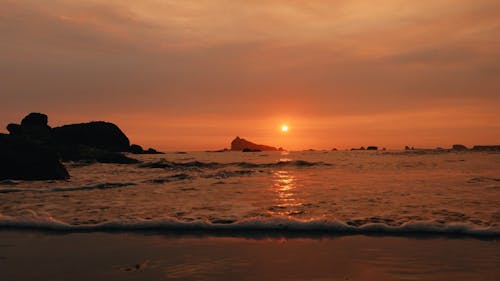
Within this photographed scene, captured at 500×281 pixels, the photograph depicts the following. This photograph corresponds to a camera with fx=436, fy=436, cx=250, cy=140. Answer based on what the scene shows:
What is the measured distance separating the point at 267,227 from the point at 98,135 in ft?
342

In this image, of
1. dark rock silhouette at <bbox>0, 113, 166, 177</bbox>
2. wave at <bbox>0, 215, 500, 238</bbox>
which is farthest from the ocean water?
dark rock silhouette at <bbox>0, 113, 166, 177</bbox>

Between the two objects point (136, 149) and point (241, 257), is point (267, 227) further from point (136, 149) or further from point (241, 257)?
point (136, 149)

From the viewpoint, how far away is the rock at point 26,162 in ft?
68.9

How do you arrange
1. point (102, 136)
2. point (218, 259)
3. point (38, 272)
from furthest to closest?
point (102, 136), point (218, 259), point (38, 272)

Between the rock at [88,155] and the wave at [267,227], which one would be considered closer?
the wave at [267,227]

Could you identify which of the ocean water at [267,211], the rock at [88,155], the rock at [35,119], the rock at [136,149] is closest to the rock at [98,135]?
the rock at [136,149]

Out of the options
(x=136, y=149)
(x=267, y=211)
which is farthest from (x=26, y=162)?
(x=136, y=149)

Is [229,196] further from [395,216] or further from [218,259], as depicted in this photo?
[218,259]

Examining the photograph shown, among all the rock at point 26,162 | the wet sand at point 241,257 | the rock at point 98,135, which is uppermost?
the rock at point 98,135

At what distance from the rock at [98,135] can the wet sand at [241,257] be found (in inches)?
3778

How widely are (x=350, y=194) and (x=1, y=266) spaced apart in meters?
10.2

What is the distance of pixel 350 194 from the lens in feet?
45.2

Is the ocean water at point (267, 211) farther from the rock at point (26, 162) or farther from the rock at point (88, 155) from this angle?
the rock at point (88, 155)

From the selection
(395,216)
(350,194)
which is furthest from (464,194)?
(395,216)
